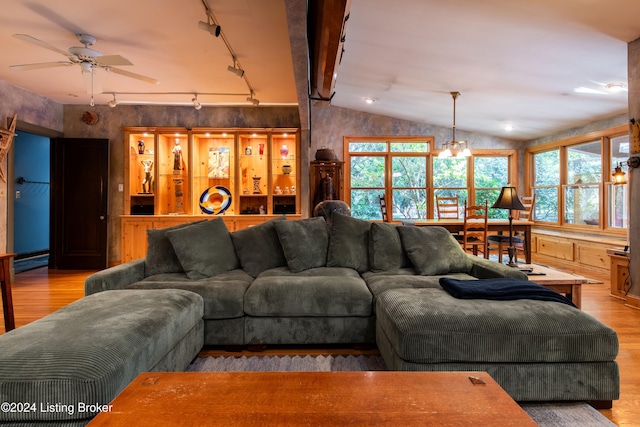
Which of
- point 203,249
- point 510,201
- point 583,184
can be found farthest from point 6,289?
point 583,184

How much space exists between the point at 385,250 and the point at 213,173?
4312mm

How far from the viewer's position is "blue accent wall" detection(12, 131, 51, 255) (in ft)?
22.9

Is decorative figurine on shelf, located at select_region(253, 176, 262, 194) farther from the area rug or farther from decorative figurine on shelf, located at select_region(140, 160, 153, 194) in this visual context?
the area rug

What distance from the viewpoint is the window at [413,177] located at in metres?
7.46

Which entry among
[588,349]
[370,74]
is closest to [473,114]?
[370,74]

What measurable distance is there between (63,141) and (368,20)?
5505 millimetres

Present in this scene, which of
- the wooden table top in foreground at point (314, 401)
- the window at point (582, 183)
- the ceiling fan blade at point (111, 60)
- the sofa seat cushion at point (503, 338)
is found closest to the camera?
the wooden table top in foreground at point (314, 401)

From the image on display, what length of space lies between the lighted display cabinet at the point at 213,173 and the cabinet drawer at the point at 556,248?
4.55m

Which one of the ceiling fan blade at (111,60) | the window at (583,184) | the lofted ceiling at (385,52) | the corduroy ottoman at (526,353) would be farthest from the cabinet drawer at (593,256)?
the ceiling fan blade at (111,60)

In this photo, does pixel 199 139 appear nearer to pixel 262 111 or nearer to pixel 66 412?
pixel 262 111

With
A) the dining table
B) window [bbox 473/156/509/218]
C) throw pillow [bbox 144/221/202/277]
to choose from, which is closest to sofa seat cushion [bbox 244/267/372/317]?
throw pillow [bbox 144/221/202/277]

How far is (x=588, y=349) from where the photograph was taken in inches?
72.3

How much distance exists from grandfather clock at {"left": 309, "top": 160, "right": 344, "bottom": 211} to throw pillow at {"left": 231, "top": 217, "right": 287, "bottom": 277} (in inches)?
125

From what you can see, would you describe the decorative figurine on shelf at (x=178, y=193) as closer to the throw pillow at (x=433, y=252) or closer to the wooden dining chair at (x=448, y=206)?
the wooden dining chair at (x=448, y=206)
